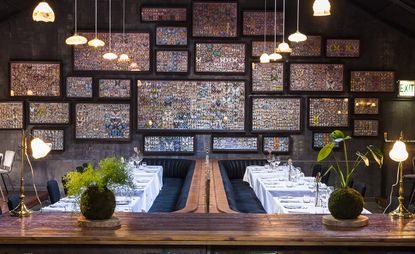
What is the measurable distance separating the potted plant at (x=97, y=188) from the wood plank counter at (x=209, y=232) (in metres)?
0.15

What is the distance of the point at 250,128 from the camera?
1095 cm

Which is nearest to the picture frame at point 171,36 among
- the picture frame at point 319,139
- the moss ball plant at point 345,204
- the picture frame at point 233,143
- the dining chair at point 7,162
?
the picture frame at point 233,143

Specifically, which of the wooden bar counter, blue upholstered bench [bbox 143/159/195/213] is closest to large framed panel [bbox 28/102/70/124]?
blue upholstered bench [bbox 143/159/195/213]

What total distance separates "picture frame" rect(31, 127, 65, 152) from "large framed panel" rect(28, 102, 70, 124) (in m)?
0.15

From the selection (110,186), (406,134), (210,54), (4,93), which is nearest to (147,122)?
(210,54)

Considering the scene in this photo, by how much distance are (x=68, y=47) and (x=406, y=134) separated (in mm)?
7404

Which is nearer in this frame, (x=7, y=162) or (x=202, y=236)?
(x=202, y=236)

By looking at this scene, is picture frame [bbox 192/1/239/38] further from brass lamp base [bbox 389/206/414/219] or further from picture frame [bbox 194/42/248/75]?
brass lamp base [bbox 389/206/414/219]

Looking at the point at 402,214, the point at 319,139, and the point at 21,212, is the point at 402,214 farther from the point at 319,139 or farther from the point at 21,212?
the point at 319,139

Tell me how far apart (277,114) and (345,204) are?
7360 millimetres

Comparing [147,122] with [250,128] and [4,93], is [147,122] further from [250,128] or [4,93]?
[4,93]

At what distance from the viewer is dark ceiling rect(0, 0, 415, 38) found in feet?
33.9

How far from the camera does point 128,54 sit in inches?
427

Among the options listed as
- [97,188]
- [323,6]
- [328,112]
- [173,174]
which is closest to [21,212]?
[97,188]
